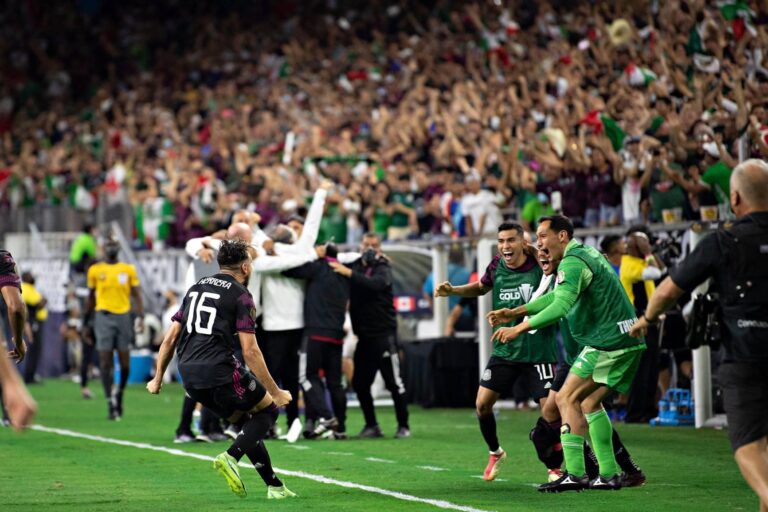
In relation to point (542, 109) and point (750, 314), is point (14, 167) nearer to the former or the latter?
point (542, 109)

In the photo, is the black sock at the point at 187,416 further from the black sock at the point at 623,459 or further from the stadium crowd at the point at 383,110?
the black sock at the point at 623,459

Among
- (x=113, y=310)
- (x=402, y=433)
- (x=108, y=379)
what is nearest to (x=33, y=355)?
(x=108, y=379)

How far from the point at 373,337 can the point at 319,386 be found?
865 mm

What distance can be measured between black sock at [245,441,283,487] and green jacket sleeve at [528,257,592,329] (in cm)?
206

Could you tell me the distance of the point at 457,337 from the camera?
64.8 ft

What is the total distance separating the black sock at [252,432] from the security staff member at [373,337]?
5.60 m

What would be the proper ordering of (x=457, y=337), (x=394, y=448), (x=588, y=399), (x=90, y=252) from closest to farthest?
(x=588, y=399), (x=394, y=448), (x=457, y=337), (x=90, y=252)

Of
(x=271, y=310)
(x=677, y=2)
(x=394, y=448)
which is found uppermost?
(x=677, y=2)

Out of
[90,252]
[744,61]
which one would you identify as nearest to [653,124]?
[744,61]

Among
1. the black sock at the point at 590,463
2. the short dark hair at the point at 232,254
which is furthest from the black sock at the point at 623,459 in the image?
the short dark hair at the point at 232,254

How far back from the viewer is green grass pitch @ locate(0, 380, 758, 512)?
9.57 m

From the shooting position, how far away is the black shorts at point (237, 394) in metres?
9.66

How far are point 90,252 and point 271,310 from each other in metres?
14.0

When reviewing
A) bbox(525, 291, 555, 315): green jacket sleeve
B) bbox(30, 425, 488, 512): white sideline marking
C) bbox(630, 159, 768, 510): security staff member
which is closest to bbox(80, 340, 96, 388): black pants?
bbox(30, 425, 488, 512): white sideline marking
